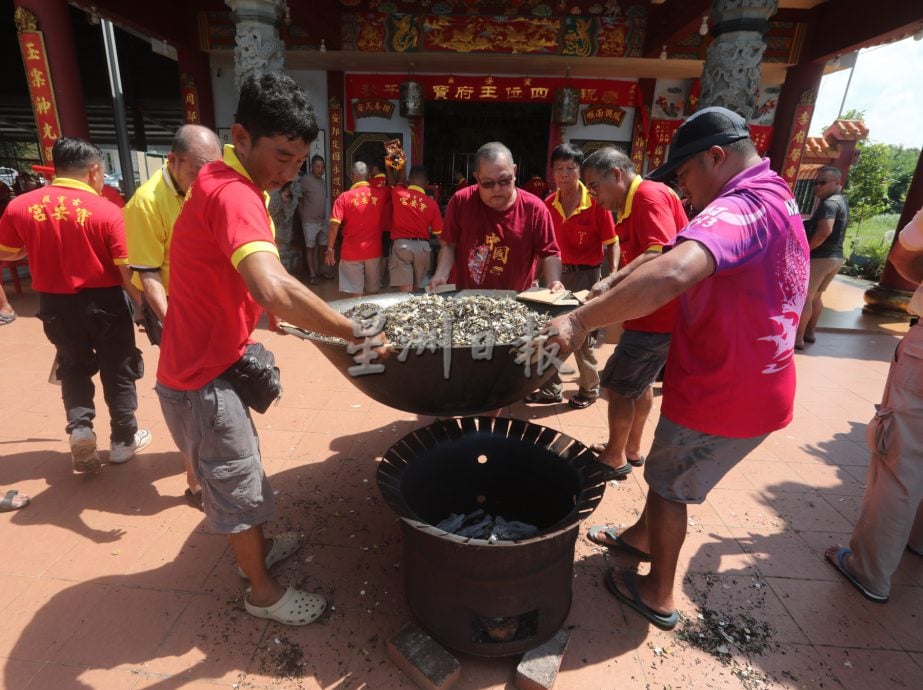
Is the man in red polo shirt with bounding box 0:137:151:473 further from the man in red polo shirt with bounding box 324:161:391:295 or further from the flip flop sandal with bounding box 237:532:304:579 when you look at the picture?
the man in red polo shirt with bounding box 324:161:391:295

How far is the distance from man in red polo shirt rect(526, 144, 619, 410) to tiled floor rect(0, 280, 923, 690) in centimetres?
57

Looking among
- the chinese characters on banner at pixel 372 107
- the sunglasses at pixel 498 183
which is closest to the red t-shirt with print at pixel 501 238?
the sunglasses at pixel 498 183

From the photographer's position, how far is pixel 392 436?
3553 millimetres

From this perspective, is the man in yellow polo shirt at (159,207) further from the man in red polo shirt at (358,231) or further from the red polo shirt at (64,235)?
the man in red polo shirt at (358,231)

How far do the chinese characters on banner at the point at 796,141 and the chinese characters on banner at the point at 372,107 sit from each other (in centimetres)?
680

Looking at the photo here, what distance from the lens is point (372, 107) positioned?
8.71m

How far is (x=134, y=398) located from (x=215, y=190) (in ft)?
7.12

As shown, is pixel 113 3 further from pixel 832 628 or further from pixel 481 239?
pixel 832 628

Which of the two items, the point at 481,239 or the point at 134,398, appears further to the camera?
the point at 481,239

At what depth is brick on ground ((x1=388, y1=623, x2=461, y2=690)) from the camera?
1.75 meters

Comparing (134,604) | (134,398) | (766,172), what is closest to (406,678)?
(134,604)

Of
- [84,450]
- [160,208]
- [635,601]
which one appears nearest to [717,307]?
[635,601]

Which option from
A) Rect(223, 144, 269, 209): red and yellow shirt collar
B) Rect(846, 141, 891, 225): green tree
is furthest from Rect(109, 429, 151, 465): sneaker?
Rect(846, 141, 891, 225): green tree

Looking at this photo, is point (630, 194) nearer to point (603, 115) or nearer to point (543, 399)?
point (543, 399)
